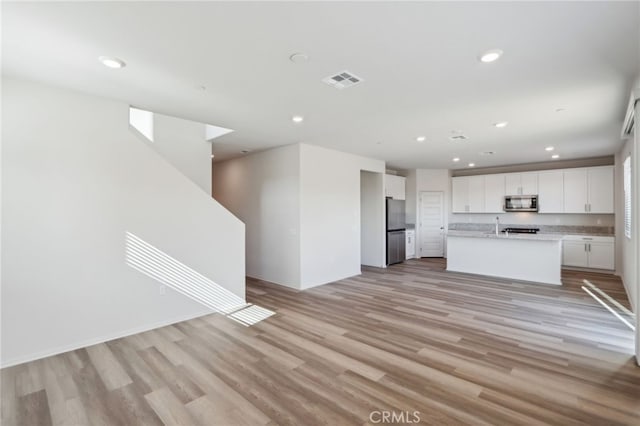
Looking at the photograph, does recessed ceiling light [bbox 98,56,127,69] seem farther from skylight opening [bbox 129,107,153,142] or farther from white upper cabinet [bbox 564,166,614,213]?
white upper cabinet [bbox 564,166,614,213]

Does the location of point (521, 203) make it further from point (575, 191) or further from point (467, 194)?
point (467, 194)

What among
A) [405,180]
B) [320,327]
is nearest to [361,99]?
[320,327]

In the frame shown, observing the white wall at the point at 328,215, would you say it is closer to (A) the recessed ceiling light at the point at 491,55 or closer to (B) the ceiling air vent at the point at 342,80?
(B) the ceiling air vent at the point at 342,80

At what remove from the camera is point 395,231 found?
8.07 m

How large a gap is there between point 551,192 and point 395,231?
4.03 metres

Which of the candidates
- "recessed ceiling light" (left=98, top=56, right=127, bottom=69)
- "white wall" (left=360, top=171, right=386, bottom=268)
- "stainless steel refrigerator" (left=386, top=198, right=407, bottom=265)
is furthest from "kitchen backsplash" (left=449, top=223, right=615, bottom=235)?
"recessed ceiling light" (left=98, top=56, right=127, bottom=69)

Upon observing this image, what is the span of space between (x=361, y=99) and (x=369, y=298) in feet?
10.5

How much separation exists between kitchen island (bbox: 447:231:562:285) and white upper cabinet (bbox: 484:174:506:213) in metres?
2.01

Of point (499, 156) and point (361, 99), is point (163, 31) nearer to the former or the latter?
point (361, 99)

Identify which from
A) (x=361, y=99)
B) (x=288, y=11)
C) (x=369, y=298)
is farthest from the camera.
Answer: (x=369, y=298)

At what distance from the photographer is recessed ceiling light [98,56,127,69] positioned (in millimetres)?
2539

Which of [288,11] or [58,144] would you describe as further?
[58,144]

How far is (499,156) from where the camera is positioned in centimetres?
704

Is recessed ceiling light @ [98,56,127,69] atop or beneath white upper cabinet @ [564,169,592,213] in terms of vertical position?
atop
